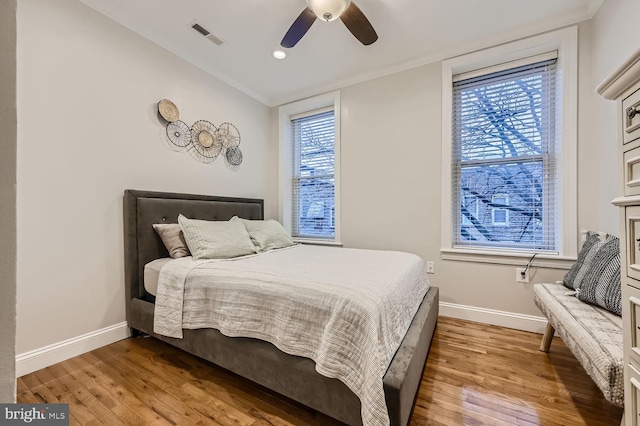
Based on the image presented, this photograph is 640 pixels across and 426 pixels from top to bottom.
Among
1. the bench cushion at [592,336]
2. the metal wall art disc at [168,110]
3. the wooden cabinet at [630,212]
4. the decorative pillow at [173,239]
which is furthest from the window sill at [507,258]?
the metal wall art disc at [168,110]

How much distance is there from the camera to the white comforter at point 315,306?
117 cm

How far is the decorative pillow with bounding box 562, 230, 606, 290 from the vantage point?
68.3 inches

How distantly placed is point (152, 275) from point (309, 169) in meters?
2.32

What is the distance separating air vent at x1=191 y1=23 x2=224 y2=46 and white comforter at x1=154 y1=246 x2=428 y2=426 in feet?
6.74

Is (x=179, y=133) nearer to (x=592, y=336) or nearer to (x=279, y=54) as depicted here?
(x=279, y=54)

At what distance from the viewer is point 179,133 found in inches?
103

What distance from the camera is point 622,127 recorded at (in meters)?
0.90

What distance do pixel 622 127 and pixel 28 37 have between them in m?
3.19

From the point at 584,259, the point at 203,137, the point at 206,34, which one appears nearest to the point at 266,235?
the point at 203,137

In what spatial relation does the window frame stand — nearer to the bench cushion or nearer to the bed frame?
the bench cushion

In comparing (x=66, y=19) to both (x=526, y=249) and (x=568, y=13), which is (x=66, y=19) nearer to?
(x=568, y=13)

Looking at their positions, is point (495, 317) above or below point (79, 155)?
below

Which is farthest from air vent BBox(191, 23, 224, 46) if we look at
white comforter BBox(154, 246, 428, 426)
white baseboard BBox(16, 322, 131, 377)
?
white baseboard BBox(16, 322, 131, 377)

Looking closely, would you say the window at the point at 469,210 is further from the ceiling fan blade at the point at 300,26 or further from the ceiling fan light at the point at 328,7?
the ceiling fan blade at the point at 300,26
